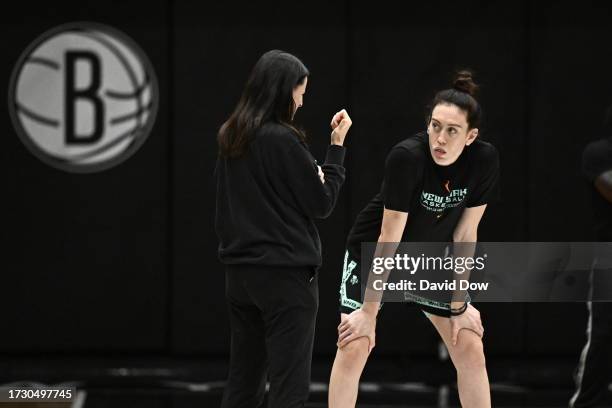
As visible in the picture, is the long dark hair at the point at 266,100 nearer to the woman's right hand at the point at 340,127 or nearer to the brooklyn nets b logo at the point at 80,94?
the woman's right hand at the point at 340,127

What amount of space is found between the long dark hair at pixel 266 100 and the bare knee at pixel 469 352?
1.22m

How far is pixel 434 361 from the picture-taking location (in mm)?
7203

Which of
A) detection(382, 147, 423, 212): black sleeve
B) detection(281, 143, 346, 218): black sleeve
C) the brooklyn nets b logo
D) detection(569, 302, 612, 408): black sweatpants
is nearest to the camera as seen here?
detection(281, 143, 346, 218): black sleeve

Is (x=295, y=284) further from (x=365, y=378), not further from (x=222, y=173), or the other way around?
(x=365, y=378)

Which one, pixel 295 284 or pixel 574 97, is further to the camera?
pixel 574 97

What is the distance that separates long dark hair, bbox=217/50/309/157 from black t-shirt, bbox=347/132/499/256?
0.59 metres

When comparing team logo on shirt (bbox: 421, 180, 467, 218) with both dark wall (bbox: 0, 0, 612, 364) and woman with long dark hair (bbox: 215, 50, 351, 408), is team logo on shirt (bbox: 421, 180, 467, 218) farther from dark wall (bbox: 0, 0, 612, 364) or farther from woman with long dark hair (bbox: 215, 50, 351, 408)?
dark wall (bbox: 0, 0, 612, 364)

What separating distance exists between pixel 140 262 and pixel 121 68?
1.29 m

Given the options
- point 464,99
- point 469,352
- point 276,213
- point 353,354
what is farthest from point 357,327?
point 464,99

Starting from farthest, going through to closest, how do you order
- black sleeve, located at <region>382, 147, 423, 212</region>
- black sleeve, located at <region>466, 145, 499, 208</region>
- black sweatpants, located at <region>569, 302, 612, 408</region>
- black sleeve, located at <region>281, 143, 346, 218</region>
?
1. black sweatpants, located at <region>569, 302, 612, 408</region>
2. black sleeve, located at <region>466, 145, 499, 208</region>
3. black sleeve, located at <region>382, 147, 423, 212</region>
4. black sleeve, located at <region>281, 143, 346, 218</region>

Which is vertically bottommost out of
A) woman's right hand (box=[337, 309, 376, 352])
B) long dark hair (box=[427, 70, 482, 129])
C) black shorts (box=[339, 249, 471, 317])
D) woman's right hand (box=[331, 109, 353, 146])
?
woman's right hand (box=[337, 309, 376, 352])

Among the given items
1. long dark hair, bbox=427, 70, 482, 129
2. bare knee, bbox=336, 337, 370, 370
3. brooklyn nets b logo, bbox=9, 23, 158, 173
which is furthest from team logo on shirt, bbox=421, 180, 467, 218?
brooklyn nets b logo, bbox=9, 23, 158, 173

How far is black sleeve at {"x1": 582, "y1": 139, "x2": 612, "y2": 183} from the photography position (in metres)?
5.36

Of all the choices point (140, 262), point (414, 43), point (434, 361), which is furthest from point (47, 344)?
point (414, 43)
